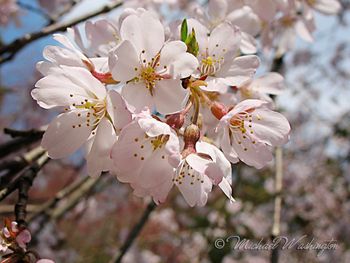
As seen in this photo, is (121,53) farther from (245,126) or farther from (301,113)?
(301,113)

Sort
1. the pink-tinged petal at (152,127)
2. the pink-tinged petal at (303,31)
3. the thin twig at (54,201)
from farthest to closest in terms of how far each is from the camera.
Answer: the thin twig at (54,201)
the pink-tinged petal at (303,31)
the pink-tinged petal at (152,127)

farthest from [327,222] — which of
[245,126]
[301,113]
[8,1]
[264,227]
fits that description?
[245,126]

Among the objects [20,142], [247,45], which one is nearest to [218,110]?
[247,45]

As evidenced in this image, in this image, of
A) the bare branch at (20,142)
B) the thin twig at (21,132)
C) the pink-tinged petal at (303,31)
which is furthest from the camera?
the pink-tinged petal at (303,31)

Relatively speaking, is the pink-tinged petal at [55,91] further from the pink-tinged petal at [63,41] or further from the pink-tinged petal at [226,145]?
the pink-tinged petal at [226,145]

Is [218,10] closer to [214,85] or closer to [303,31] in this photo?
[214,85]

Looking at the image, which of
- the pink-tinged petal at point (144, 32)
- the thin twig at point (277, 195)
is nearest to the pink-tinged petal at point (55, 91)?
the pink-tinged petal at point (144, 32)
